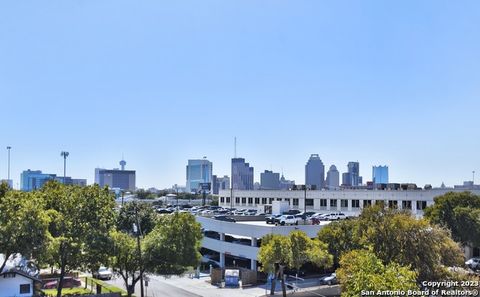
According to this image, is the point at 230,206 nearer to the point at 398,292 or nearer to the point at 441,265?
the point at 441,265

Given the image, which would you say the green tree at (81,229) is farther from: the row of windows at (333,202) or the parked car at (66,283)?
Answer: the row of windows at (333,202)

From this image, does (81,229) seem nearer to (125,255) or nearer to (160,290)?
(125,255)

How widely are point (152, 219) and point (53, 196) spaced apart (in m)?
17.6

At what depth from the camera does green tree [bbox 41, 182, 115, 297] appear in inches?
1272

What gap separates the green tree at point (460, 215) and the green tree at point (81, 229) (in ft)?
103

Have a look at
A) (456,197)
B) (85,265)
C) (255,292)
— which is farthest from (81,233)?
(456,197)

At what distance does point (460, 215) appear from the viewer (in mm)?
47875

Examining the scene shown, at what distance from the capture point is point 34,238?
2944 centimetres

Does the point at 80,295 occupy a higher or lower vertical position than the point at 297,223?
lower

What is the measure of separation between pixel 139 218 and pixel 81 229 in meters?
20.4

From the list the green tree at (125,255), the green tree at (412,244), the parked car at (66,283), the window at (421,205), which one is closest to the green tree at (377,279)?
the green tree at (412,244)

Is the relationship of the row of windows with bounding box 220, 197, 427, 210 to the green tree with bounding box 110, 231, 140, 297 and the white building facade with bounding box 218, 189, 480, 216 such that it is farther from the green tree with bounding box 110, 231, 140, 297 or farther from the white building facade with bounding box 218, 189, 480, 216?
the green tree with bounding box 110, 231, 140, 297

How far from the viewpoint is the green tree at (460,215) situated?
4750cm

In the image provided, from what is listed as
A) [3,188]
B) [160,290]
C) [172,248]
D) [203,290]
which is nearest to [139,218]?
[160,290]
